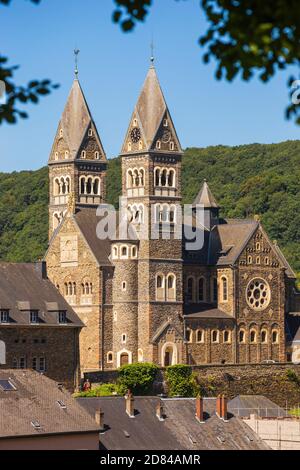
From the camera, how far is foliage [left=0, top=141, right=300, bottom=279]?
116375 millimetres

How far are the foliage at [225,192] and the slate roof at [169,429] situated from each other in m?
54.0

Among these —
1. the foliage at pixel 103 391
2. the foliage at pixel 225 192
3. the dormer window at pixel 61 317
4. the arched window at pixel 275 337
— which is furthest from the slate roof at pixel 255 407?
the foliage at pixel 225 192

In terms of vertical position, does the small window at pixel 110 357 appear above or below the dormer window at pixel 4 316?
below

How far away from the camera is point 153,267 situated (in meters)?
70.0

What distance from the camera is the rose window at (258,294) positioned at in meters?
74.9

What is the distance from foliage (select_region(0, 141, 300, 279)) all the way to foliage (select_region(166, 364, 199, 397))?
39.8m

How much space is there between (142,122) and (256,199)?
175ft

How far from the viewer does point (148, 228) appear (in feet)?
230

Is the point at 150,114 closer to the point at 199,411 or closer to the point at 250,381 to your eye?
the point at 250,381

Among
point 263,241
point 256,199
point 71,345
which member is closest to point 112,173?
point 256,199

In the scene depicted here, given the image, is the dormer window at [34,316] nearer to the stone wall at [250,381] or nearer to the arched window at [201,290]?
the stone wall at [250,381]

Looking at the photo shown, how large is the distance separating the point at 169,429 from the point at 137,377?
49.5ft
